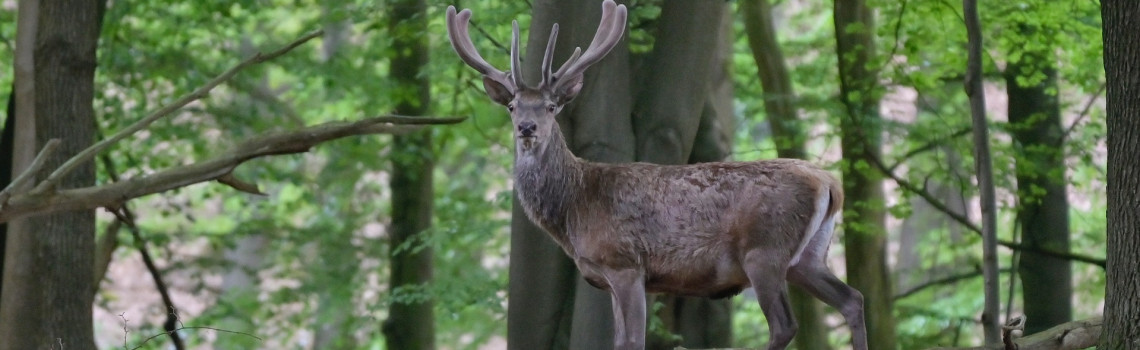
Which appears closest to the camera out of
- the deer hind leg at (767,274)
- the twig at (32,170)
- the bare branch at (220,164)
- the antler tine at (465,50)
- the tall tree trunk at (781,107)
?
the deer hind leg at (767,274)

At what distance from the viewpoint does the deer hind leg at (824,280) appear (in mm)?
7266

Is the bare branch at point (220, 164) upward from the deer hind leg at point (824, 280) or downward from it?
upward

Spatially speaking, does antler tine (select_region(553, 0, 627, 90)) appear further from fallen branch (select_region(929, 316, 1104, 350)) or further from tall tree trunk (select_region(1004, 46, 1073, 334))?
tall tree trunk (select_region(1004, 46, 1073, 334))

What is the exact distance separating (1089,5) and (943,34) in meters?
1.12

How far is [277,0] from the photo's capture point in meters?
15.8

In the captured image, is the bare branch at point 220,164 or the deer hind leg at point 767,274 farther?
the bare branch at point 220,164

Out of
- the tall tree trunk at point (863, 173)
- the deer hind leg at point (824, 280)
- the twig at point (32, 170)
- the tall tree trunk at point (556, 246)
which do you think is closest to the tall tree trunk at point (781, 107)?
the tall tree trunk at point (863, 173)

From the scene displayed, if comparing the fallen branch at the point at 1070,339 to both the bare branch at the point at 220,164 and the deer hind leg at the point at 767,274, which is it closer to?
the deer hind leg at the point at 767,274

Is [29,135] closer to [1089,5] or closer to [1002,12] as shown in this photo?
[1002,12]

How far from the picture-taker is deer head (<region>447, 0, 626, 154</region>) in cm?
714

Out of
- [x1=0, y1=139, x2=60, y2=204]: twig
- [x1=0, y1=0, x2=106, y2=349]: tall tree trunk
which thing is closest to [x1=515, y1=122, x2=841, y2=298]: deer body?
[x1=0, y1=139, x2=60, y2=204]: twig

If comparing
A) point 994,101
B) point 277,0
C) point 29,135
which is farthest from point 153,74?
point 994,101

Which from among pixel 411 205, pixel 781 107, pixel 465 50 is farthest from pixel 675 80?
pixel 411 205

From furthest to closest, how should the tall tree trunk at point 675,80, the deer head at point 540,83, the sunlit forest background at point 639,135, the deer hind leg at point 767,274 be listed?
the sunlit forest background at point 639,135, the tall tree trunk at point 675,80, the deer head at point 540,83, the deer hind leg at point 767,274
